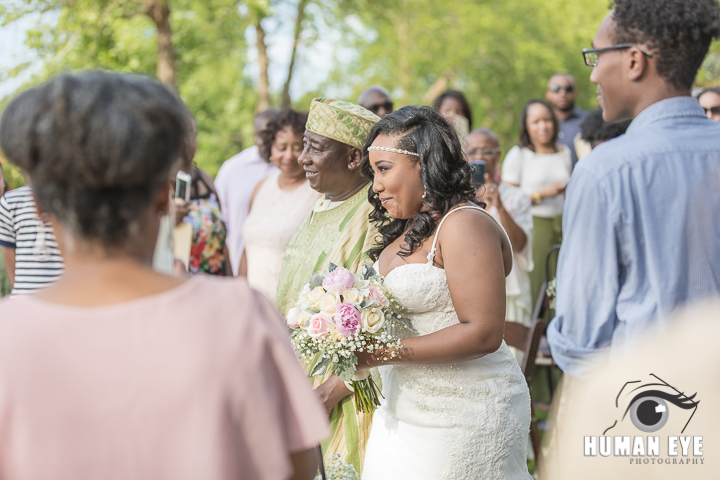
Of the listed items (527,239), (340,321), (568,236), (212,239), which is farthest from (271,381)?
(527,239)

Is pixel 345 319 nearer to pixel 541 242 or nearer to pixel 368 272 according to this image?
pixel 368 272

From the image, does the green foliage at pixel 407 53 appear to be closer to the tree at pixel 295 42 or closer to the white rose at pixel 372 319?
the tree at pixel 295 42

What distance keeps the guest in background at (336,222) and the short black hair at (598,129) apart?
259cm

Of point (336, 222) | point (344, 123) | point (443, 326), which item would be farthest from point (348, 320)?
point (344, 123)

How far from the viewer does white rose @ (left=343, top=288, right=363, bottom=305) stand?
2.92 m

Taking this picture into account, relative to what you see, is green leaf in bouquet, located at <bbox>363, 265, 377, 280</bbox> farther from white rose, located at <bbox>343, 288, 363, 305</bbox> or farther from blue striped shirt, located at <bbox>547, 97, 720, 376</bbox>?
blue striped shirt, located at <bbox>547, 97, 720, 376</bbox>

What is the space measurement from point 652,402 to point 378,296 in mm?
1197

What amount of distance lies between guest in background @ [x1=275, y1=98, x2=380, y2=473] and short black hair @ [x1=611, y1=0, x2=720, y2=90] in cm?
180

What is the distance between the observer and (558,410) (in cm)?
441

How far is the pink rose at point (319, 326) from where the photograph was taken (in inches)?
115

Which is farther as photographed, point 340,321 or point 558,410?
point 558,410

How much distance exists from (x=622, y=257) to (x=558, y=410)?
253 centimetres

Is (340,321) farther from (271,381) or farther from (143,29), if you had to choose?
(143,29)

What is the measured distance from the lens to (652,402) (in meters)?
2.08
